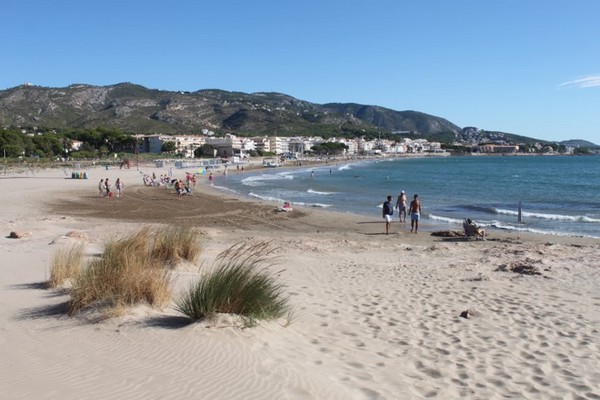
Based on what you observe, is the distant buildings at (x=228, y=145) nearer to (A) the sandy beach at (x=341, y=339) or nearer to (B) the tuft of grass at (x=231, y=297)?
(A) the sandy beach at (x=341, y=339)

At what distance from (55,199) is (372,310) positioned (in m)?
25.1

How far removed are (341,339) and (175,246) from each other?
4.53 meters

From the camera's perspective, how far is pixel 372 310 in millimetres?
6973

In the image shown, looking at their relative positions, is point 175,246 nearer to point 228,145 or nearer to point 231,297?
point 231,297

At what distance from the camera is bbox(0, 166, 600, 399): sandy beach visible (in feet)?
13.7

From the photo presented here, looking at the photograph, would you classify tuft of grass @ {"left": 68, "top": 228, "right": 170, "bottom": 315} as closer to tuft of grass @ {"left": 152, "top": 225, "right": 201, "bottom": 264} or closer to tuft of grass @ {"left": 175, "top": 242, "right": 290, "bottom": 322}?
tuft of grass @ {"left": 175, "top": 242, "right": 290, "bottom": 322}

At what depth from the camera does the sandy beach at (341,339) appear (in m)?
4.17

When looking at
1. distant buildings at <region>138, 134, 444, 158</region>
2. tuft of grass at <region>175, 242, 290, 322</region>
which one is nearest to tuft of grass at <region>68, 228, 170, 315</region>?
tuft of grass at <region>175, 242, 290, 322</region>

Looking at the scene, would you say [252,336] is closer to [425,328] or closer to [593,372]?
[425,328]

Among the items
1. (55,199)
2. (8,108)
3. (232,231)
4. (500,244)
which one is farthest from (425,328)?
(8,108)

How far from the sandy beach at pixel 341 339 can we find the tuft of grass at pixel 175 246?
1.05 feet

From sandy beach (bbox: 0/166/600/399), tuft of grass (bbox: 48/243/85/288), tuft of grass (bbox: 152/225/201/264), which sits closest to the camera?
sandy beach (bbox: 0/166/600/399)

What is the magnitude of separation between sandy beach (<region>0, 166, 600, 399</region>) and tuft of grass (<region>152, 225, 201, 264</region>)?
0.32 m

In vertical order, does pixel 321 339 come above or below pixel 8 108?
below
